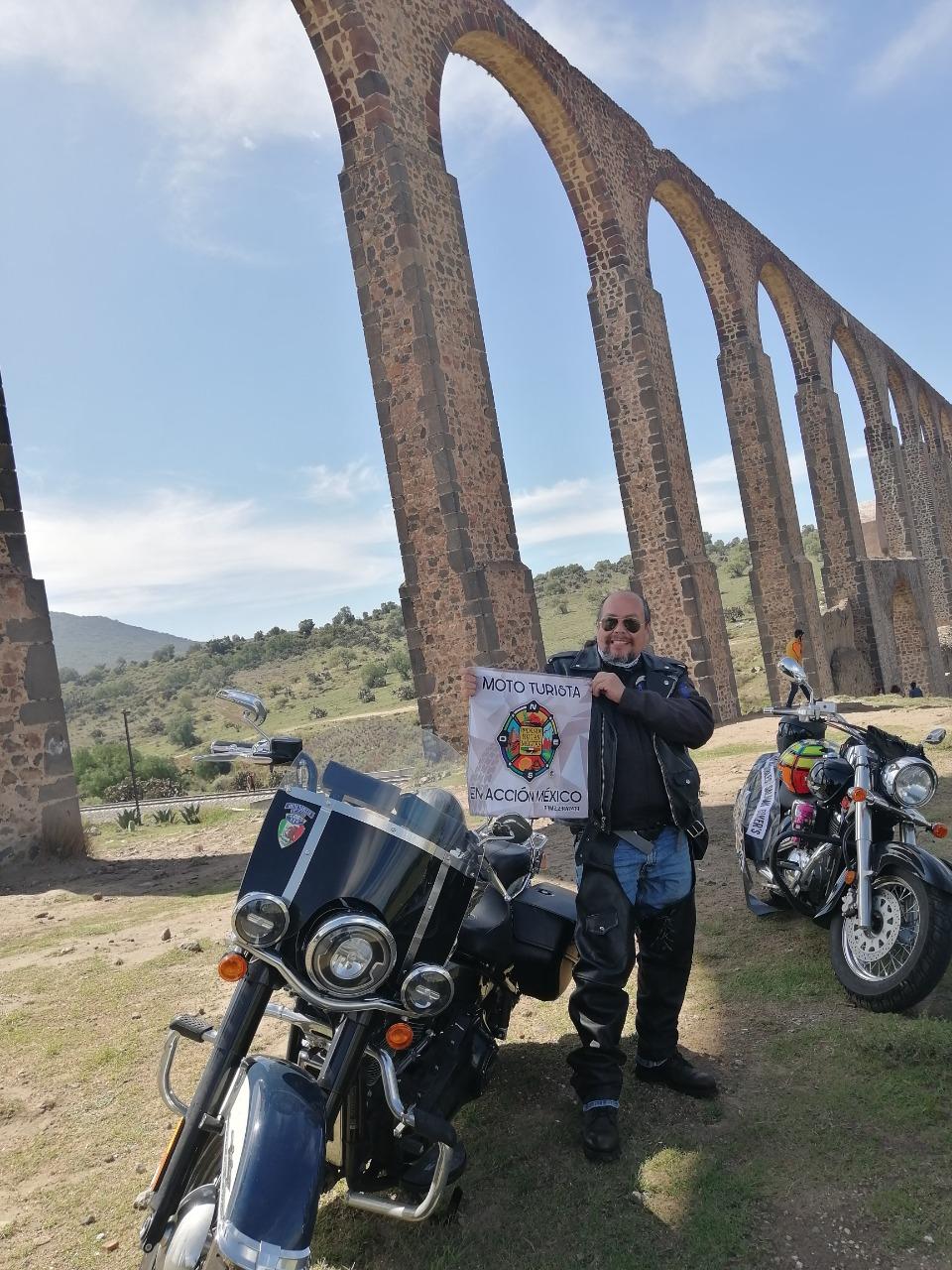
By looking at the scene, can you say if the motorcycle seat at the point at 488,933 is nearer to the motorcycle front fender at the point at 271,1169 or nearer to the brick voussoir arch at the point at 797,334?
the motorcycle front fender at the point at 271,1169

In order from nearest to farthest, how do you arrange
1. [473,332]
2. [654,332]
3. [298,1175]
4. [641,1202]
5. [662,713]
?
[298,1175] < [641,1202] < [662,713] < [473,332] < [654,332]

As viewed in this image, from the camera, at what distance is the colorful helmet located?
3.99 metres

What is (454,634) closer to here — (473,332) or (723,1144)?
(473,332)

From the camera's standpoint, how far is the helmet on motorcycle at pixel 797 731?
4.29 meters

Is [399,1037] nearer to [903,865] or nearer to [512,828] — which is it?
[512,828]

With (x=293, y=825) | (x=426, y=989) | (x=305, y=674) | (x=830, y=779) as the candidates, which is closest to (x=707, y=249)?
(x=830, y=779)

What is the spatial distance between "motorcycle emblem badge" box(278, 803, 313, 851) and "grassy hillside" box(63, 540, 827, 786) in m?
19.8

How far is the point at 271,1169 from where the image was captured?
1.64m

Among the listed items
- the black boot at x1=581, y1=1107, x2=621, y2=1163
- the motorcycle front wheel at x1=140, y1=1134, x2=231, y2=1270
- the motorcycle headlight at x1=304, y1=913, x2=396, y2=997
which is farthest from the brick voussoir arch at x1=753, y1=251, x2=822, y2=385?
the motorcycle front wheel at x1=140, y1=1134, x2=231, y2=1270

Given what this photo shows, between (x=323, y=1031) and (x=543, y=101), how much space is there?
16.6 meters

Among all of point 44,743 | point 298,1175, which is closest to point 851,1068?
point 298,1175

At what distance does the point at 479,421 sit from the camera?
11820 millimetres

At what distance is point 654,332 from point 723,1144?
1623 centimetres

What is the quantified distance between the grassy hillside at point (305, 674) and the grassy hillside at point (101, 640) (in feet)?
230
